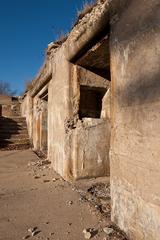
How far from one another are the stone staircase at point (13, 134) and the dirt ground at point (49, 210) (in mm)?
5266

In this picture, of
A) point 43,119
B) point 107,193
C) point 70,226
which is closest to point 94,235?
point 70,226

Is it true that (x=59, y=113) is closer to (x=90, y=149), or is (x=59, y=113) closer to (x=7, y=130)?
(x=90, y=149)

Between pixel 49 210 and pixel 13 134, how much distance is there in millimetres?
8419

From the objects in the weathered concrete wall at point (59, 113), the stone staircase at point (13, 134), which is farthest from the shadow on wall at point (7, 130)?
the weathered concrete wall at point (59, 113)

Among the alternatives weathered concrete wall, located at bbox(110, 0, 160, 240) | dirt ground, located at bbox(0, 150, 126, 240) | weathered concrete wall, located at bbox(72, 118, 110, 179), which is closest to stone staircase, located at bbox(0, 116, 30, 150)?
dirt ground, located at bbox(0, 150, 126, 240)

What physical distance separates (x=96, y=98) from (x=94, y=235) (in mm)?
2727

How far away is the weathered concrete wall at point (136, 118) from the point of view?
1.95 m

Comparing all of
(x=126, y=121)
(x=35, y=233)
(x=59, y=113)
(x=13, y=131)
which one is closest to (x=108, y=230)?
(x=35, y=233)

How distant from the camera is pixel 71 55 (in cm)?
418

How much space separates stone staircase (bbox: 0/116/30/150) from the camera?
984 cm

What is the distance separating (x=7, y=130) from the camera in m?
11.1

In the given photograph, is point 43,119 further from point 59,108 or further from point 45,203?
point 45,203

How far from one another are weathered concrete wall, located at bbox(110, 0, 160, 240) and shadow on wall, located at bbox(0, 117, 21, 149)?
7.64 meters

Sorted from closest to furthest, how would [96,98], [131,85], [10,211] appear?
[131,85], [10,211], [96,98]
